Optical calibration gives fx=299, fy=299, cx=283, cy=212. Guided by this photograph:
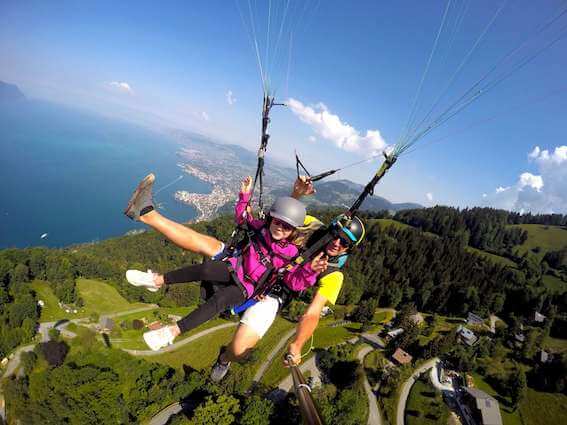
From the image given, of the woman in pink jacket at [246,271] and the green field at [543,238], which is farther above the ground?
the green field at [543,238]

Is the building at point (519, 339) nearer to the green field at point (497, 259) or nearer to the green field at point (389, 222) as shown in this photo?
the green field at point (497, 259)

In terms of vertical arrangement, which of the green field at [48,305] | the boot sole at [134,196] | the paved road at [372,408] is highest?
the boot sole at [134,196]

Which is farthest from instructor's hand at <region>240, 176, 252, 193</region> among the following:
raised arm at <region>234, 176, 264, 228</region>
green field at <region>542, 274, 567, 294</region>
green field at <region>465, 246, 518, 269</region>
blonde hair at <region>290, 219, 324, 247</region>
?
green field at <region>465, 246, 518, 269</region>

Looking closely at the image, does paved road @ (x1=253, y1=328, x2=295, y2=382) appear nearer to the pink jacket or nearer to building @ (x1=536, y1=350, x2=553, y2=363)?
the pink jacket

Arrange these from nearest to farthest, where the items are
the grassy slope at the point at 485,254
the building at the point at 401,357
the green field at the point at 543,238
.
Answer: the building at the point at 401,357, the grassy slope at the point at 485,254, the green field at the point at 543,238

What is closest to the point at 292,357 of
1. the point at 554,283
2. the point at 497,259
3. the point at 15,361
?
the point at 15,361

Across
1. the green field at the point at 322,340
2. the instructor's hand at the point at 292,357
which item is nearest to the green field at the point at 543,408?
the green field at the point at 322,340

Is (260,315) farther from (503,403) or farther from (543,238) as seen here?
(543,238)
